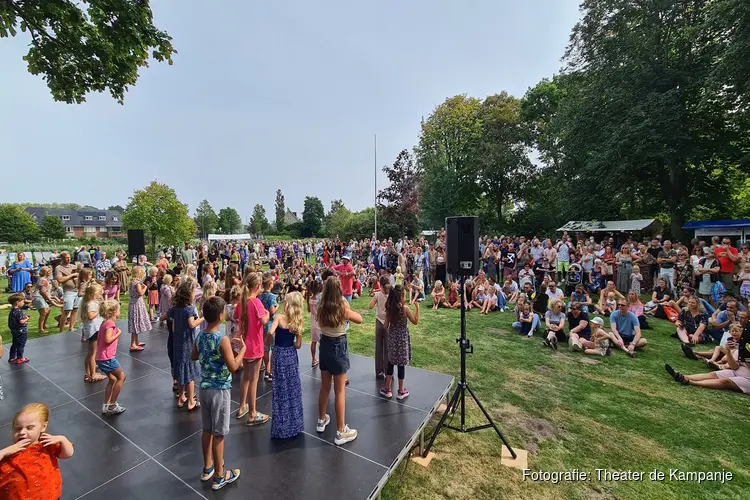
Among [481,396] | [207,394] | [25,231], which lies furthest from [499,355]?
[25,231]

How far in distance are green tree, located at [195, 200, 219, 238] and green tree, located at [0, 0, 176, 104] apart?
7362cm

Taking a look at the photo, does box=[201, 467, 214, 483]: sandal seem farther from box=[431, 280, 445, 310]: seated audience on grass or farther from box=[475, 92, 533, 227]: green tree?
box=[475, 92, 533, 227]: green tree

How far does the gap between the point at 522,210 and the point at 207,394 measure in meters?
27.6

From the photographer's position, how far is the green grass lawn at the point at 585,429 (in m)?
3.08

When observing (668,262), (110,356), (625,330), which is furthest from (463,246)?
(668,262)

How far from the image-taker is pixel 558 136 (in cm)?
1922

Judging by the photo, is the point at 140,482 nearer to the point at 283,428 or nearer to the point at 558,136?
the point at 283,428

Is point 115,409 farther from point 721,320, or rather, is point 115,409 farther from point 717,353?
point 721,320

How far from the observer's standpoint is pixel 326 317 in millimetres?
3283

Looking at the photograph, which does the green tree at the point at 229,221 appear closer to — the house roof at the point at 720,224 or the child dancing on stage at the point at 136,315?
the child dancing on stage at the point at 136,315

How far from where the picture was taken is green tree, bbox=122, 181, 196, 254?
2962 cm

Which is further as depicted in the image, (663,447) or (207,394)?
(663,447)

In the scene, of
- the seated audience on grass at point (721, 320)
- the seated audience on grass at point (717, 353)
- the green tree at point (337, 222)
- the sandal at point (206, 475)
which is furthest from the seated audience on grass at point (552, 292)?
the green tree at point (337, 222)

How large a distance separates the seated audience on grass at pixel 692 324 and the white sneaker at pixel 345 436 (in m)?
7.19
